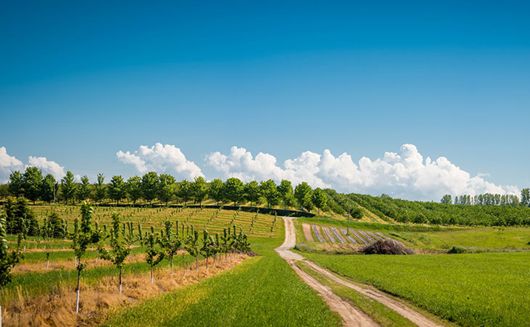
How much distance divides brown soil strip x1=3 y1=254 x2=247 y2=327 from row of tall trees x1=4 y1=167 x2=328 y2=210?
14939 cm

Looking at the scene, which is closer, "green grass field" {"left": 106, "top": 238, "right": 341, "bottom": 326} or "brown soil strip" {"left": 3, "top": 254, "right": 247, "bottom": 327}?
"brown soil strip" {"left": 3, "top": 254, "right": 247, "bottom": 327}

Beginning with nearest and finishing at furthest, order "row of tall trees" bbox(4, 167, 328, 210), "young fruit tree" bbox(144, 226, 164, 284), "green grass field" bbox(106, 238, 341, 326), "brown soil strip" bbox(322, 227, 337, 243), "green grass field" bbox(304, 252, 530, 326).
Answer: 1. "green grass field" bbox(106, 238, 341, 326)
2. "green grass field" bbox(304, 252, 530, 326)
3. "young fruit tree" bbox(144, 226, 164, 284)
4. "brown soil strip" bbox(322, 227, 337, 243)
5. "row of tall trees" bbox(4, 167, 328, 210)

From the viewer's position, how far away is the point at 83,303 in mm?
23000

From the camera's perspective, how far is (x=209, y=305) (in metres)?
23.9

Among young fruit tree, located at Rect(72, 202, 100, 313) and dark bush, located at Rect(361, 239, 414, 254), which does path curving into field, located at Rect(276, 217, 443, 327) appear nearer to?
young fruit tree, located at Rect(72, 202, 100, 313)

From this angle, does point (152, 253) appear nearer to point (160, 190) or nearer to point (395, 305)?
point (395, 305)

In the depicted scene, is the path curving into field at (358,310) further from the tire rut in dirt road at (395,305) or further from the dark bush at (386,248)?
the dark bush at (386,248)

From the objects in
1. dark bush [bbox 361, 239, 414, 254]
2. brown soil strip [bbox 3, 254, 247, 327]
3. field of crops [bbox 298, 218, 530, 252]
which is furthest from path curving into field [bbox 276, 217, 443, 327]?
field of crops [bbox 298, 218, 530, 252]

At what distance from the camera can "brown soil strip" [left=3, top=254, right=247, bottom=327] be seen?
18.9m

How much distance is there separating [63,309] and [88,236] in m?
5.44

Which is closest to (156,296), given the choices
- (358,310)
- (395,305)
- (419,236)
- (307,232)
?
(358,310)

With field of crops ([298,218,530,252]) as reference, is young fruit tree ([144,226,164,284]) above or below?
above

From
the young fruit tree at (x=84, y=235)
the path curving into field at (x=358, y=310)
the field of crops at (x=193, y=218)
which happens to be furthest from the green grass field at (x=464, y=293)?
the field of crops at (x=193, y=218)

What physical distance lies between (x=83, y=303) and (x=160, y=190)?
162389mm
